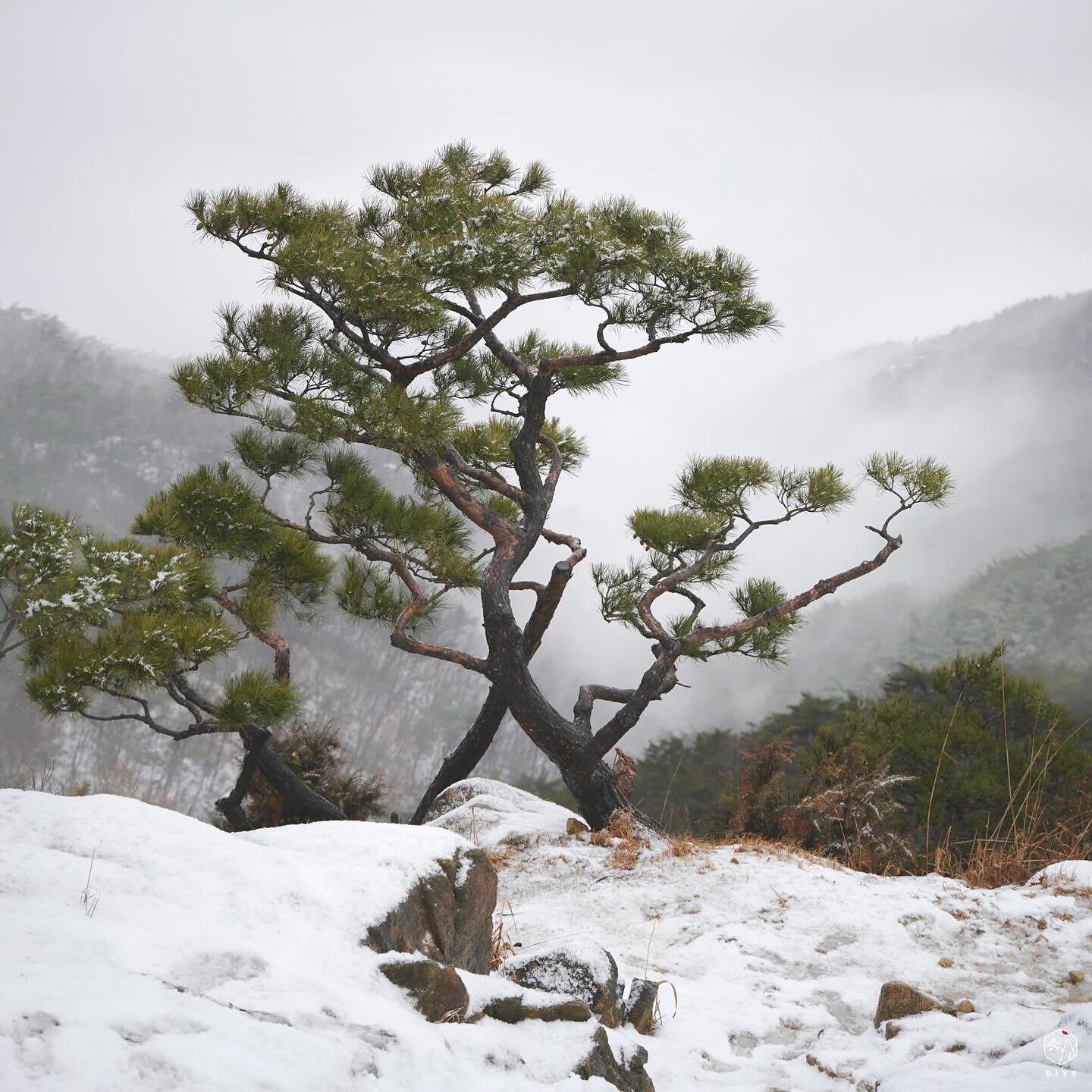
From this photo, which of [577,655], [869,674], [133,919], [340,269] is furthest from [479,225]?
[577,655]

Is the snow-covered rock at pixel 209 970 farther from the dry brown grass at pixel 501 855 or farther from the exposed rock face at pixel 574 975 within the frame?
the dry brown grass at pixel 501 855

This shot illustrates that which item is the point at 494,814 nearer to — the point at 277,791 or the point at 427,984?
the point at 277,791

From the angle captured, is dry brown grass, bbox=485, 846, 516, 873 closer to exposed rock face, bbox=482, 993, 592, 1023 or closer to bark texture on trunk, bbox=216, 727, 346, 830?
bark texture on trunk, bbox=216, 727, 346, 830

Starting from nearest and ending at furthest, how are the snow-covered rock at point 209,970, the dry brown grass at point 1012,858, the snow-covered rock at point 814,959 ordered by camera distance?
the snow-covered rock at point 209,970
the snow-covered rock at point 814,959
the dry brown grass at point 1012,858

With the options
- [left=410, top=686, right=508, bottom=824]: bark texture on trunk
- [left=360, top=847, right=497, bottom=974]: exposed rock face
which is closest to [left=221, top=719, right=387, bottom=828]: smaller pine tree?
[left=410, top=686, right=508, bottom=824]: bark texture on trunk

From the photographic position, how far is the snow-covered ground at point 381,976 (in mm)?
1094

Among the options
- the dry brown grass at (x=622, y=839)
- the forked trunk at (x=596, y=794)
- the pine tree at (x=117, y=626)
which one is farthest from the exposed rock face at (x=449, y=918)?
the forked trunk at (x=596, y=794)

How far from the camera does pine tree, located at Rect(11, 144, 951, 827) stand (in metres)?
4.12

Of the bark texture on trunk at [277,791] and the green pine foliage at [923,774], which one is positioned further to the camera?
the bark texture on trunk at [277,791]

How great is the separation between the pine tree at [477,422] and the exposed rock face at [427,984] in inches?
109

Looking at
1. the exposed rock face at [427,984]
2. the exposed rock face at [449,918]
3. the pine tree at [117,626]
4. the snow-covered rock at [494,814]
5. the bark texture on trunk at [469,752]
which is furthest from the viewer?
the bark texture on trunk at [469,752]

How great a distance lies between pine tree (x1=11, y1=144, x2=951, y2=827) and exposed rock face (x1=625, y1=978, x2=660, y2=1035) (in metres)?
2.10

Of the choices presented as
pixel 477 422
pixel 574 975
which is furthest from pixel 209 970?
pixel 477 422

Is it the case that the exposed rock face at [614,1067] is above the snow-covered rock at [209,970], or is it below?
below
